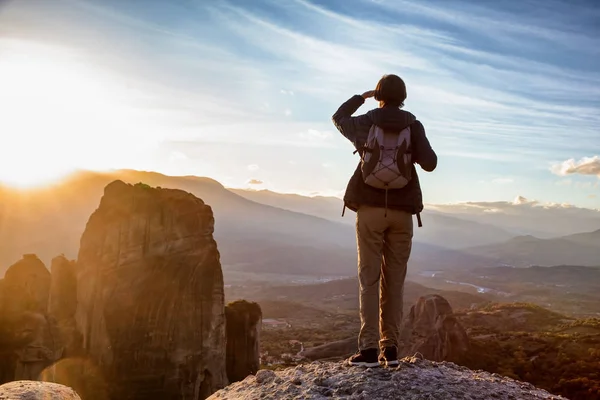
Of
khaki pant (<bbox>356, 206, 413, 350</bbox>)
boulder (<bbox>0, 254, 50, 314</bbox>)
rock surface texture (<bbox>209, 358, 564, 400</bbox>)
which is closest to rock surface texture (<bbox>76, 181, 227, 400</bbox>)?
boulder (<bbox>0, 254, 50, 314</bbox>)

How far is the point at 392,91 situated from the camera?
6.49 meters

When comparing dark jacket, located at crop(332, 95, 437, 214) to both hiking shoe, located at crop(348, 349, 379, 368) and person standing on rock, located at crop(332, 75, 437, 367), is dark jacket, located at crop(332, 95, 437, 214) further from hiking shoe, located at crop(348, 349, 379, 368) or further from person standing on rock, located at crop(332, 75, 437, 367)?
hiking shoe, located at crop(348, 349, 379, 368)

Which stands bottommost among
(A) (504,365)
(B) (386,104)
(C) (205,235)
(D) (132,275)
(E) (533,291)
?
(E) (533,291)

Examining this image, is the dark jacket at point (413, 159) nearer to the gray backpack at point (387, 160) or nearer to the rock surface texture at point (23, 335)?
the gray backpack at point (387, 160)

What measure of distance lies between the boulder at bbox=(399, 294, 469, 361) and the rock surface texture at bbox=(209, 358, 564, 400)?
971 inches

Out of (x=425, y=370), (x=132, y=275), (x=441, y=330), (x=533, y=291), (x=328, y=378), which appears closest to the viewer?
(x=328, y=378)

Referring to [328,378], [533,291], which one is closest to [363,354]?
[328,378]

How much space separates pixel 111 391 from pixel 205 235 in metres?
9.52

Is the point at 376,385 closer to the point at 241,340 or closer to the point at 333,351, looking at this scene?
the point at 241,340

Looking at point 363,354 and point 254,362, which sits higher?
point 363,354

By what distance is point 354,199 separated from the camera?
21.1 ft

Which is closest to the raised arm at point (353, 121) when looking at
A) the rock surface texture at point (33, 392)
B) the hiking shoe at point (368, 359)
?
the hiking shoe at point (368, 359)

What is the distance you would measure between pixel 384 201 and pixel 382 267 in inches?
38.0

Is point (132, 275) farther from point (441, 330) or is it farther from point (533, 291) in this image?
point (533, 291)
